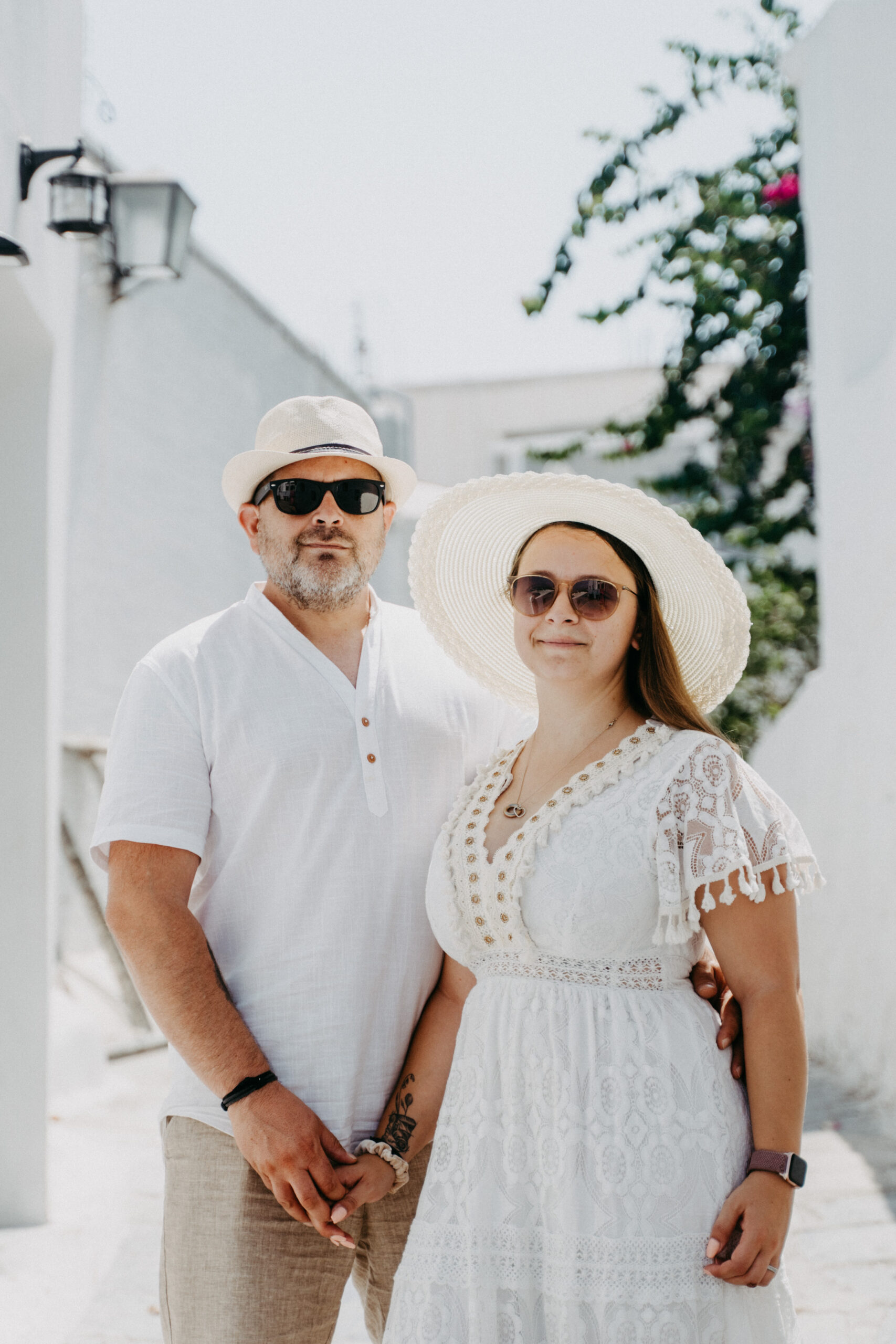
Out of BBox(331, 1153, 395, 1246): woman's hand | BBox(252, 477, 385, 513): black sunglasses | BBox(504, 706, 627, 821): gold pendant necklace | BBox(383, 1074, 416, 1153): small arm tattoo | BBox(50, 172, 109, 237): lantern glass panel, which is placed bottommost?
BBox(331, 1153, 395, 1246): woman's hand

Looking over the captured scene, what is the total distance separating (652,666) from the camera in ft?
7.85

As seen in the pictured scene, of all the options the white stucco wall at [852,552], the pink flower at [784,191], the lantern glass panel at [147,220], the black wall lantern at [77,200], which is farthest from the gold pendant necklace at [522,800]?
the pink flower at [784,191]

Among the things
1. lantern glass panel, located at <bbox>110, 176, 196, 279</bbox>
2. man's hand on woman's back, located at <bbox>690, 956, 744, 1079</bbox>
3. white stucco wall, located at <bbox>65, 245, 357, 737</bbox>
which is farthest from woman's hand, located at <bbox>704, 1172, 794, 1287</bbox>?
white stucco wall, located at <bbox>65, 245, 357, 737</bbox>

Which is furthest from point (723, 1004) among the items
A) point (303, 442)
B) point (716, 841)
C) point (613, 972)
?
point (303, 442)

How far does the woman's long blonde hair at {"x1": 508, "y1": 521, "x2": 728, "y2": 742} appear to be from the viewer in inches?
91.2

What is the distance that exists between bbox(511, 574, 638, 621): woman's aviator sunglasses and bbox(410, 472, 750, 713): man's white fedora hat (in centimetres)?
17

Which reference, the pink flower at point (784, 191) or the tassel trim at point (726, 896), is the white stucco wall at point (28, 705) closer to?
the tassel trim at point (726, 896)

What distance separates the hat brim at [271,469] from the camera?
256 cm

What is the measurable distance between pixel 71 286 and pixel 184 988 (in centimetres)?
363

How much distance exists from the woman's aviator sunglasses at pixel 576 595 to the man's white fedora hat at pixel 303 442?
16.9 inches

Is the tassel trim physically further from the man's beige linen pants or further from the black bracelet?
the man's beige linen pants

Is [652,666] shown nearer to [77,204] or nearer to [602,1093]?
[602,1093]

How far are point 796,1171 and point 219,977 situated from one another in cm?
109

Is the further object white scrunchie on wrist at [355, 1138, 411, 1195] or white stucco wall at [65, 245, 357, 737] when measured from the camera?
white stucco wall at [65, 245, 357, 737]
